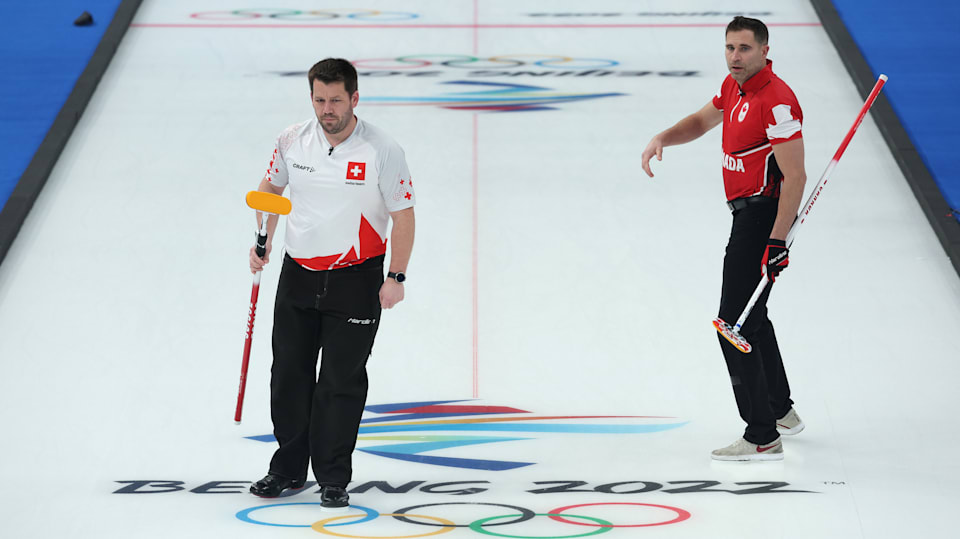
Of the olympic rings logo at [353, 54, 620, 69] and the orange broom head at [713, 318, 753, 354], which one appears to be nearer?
the orange broom head at [713, 318, 753, 354]

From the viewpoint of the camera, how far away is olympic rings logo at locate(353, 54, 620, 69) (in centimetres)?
667

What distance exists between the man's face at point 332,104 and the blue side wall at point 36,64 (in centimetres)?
281

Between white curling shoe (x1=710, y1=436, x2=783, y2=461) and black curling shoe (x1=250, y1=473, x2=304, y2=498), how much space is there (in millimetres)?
1392

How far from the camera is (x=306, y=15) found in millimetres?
7352

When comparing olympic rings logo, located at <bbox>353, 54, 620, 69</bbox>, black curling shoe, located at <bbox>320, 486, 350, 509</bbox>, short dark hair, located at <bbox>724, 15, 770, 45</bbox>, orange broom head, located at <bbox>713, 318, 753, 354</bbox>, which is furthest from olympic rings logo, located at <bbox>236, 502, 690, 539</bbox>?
olympic rings logo, located at <bbox>353, 54, 620, 69</bbox>

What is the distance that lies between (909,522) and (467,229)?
2543 mm

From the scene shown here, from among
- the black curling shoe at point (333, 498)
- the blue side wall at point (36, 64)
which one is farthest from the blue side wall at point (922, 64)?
the blue side wall at point (36, 64)

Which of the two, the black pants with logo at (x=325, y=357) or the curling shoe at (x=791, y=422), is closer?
the black pants with logo at (x=325, y=357)

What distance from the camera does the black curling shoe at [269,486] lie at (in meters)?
3.32

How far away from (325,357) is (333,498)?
406mm

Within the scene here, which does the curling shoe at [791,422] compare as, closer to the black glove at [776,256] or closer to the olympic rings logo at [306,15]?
the black glove at [776,256]

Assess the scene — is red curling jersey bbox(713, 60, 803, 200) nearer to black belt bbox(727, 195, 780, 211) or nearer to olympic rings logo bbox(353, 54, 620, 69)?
black belt bbox(727, 195, 780, 211)

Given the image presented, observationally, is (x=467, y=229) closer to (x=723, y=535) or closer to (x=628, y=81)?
(x=628, y=81)

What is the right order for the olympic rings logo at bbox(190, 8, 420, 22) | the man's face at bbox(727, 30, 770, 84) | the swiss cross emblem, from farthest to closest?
the olympic rings logo at bbox(190, 8, 420, 22)
the man's face at bbox(727, 30, 770, 84)
the swiss cross emblem
